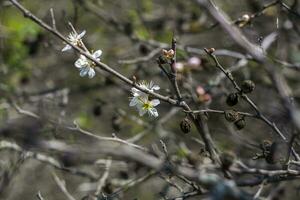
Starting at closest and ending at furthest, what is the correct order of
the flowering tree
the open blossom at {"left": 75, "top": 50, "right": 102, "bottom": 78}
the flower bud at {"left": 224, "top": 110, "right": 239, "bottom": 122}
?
the flower bud at {"left": 224, "top": 110, "right": 239, "bottom": 122}
the open blossom at {"left": 75, "top": 50, "right": 102, "bottom": 78}
the flowering tree

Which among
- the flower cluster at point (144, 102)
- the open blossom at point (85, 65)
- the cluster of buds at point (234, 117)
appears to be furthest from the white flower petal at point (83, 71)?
the cluster of buds at point (234, 117)

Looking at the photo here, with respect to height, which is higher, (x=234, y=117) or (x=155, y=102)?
(x=155, y=102)

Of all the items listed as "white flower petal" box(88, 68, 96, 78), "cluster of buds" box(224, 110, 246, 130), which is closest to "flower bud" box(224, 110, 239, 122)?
"cluster of buds" box(224, 110, 246, 130)

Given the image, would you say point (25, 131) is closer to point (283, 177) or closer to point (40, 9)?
point (283, 177)

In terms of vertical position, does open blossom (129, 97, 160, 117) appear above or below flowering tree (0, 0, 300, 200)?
below

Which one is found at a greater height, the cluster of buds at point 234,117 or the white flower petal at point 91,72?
the white flower petal at point 91,72

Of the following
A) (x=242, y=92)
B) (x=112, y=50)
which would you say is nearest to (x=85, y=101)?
(x=112, y=50)

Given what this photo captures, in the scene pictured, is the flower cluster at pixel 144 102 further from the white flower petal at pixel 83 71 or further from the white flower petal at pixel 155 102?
the white flower petal at pixel 83 71

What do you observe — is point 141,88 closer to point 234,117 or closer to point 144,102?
point 144,102

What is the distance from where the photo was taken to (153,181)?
18.7 feet

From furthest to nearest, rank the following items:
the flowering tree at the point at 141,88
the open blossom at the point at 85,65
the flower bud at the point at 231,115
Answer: the flowering tree at the point at 141,88 → the open blossom at the point at 85,65 → the flower bud at the point at 231,115

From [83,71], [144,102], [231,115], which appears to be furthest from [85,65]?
[231,115]

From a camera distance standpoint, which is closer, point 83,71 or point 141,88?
point 141,88

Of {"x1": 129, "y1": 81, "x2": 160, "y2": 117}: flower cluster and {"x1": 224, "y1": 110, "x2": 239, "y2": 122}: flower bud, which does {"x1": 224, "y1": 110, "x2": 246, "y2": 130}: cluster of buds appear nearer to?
{"x1": 224, "y1": 110, "x2": 239, "y2": 122}: flower bud
